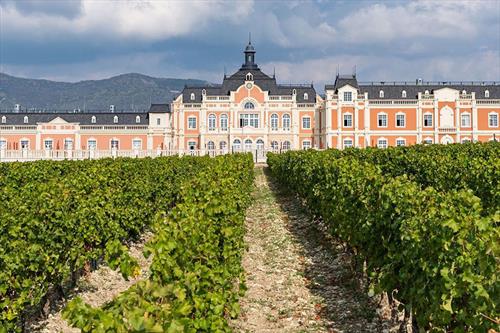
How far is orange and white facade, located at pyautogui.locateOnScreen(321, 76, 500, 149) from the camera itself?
6256 centimetres

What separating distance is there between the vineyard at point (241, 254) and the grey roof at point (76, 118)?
53125 mm

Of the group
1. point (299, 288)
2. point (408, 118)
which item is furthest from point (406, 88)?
point (299, 288)

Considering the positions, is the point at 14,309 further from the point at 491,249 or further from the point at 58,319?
the point at 491,249

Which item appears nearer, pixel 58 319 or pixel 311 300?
pixel 58 319

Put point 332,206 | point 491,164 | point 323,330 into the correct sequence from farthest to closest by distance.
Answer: point 491,164, point 332,206, point 323,330

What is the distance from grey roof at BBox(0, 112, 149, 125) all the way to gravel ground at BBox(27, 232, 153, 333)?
56628mm

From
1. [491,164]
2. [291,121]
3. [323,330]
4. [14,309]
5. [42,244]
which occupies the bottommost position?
[323,330]

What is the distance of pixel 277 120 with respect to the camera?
214 ft

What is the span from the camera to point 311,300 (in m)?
9.80

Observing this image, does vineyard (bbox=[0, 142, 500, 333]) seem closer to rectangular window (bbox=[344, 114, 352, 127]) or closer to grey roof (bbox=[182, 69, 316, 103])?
rectangular window (bbox=[344, 114, 352, 127])

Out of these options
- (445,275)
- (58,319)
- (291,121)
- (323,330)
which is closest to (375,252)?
(323,330)

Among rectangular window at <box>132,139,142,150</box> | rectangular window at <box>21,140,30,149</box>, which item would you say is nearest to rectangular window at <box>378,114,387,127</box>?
rectangular window at <box>132,139,142,150</box>

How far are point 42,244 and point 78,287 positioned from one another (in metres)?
2.24

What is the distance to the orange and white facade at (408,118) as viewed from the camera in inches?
2463
